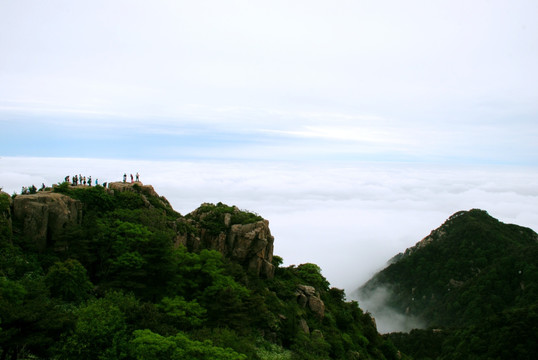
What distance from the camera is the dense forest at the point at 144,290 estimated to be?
859 inches

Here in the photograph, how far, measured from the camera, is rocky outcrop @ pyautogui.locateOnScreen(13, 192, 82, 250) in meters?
35.1

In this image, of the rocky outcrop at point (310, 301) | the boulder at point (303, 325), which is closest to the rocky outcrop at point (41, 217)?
the boulder at point (303, 325)

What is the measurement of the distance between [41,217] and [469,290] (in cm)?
11116

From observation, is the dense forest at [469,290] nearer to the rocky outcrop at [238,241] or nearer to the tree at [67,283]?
the rocky outcrop at [238,241]

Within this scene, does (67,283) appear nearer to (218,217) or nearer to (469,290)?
(218,217)

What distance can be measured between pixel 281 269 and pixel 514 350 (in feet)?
145

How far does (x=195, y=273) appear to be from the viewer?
36.9 metres

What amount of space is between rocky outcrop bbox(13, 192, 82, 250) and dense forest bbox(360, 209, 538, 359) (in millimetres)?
70624

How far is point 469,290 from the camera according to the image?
108 m

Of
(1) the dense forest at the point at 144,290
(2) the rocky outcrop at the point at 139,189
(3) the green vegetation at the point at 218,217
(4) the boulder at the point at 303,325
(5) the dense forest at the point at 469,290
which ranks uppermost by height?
(2) the rocky outcrop at the point at 139,189

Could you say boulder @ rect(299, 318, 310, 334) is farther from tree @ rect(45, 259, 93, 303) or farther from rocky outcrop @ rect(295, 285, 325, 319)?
tree @ rect(45, 259, 93, 303)

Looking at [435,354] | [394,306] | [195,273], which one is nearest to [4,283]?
[195,273]

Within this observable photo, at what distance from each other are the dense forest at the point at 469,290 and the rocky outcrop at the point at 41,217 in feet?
232

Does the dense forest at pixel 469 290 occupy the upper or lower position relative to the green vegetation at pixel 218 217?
lower
